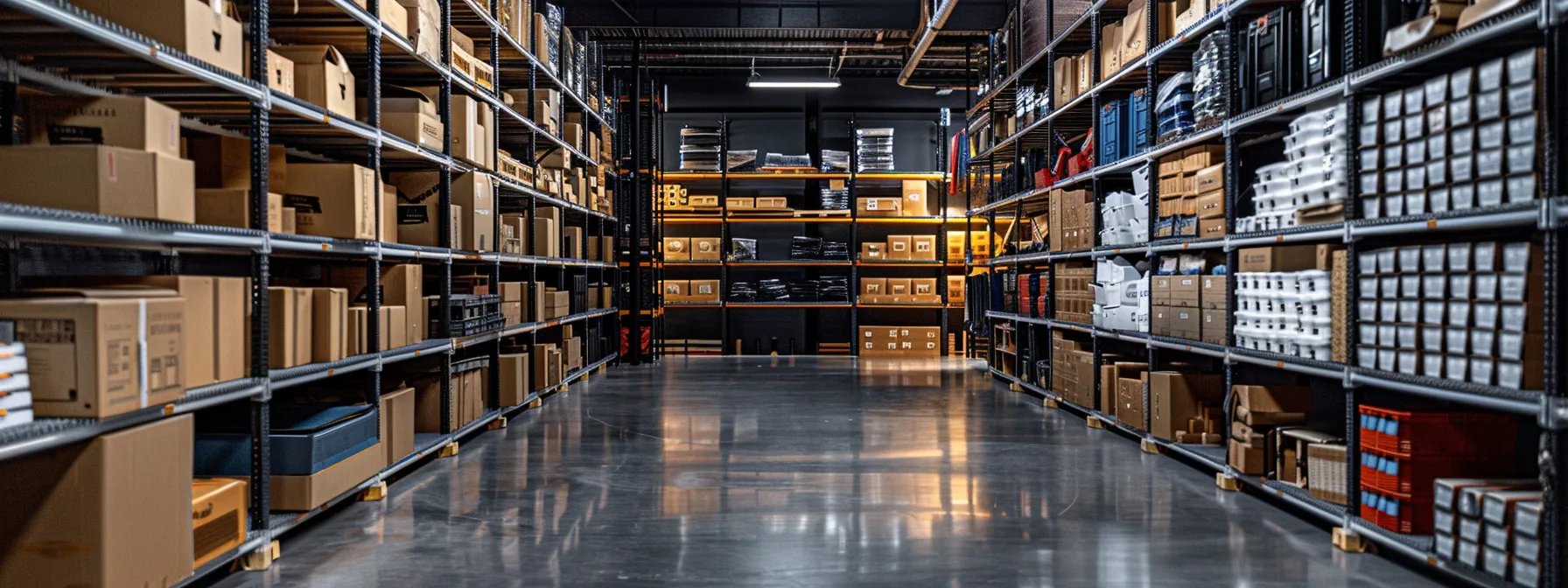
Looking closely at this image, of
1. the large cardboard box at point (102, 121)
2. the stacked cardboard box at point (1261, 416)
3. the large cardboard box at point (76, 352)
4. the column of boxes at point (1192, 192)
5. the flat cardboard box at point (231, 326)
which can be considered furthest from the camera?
the column of boxes at point (1192, 192)

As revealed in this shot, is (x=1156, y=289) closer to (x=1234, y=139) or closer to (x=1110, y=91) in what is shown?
(x=1234, y=139)

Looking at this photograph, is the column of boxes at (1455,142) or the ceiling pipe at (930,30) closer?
the column of boxes at (1455,142)

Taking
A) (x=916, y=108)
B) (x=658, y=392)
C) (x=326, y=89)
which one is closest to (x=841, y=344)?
(x=916, y=108)

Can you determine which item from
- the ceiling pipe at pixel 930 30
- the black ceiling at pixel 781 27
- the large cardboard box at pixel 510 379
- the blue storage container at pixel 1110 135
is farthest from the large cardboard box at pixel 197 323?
the black ceiling at pixel 781 27

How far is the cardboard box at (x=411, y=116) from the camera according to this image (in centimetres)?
491

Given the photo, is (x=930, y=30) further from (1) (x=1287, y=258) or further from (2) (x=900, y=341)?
(1) (x=1287, y=258)

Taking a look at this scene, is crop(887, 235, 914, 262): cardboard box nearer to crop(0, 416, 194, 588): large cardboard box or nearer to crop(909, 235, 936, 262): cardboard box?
crop(909, 235, 936, 262): cardboard box

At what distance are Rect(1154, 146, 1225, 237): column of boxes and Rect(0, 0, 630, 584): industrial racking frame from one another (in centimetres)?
389

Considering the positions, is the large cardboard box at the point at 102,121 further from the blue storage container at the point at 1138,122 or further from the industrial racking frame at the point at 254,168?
the blue storage container at the point at 1138,122

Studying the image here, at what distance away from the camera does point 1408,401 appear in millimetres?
4055

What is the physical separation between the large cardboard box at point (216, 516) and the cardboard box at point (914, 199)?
33.5 feet

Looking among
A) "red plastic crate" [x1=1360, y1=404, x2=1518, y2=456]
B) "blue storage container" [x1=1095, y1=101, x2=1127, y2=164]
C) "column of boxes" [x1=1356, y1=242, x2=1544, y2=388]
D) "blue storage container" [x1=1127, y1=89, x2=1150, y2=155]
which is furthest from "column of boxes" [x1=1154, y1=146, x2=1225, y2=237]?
"red plastic crate" [x1=1360, y1=404, x2=1518, y2=456]

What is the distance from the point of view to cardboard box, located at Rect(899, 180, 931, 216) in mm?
12750

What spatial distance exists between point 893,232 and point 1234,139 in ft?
29.9
